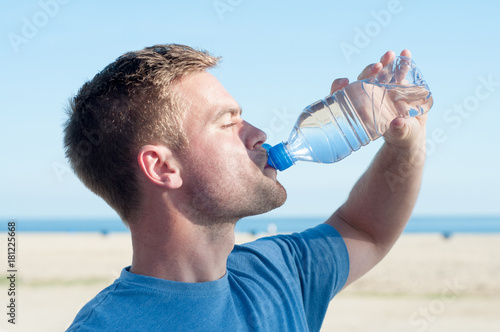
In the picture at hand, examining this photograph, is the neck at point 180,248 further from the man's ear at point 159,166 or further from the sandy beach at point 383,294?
the sandy beach at point 383,294

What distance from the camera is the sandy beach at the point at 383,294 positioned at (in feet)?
27.8

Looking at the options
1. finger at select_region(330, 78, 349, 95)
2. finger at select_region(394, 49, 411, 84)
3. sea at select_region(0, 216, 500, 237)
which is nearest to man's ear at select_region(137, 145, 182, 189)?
finger at select_region(330, 78, 349, 95)

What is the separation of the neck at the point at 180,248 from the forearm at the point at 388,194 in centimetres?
80

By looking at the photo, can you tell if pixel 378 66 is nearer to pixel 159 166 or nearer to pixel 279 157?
pixel 279 157

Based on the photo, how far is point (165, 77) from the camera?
241 cm

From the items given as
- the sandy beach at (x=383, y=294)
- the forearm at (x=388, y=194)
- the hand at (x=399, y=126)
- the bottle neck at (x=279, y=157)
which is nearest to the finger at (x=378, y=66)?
the hand at (x=399, y=126)

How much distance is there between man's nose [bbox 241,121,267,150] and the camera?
2.52 m

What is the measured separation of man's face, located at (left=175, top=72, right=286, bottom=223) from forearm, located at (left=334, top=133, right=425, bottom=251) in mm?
580

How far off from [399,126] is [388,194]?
435 mm

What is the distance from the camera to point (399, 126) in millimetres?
2543

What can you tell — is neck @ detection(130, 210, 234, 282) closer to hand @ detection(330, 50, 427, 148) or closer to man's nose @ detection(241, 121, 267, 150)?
man's nose @ detection(241, 121, 267, 150)

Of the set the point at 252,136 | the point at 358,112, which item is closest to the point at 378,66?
the point at 358,112

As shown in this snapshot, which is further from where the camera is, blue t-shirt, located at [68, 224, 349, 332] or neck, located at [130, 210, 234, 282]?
neck, located at [130, 210, 234, 282]

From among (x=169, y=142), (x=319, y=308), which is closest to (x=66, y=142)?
(x=169, y=142)
